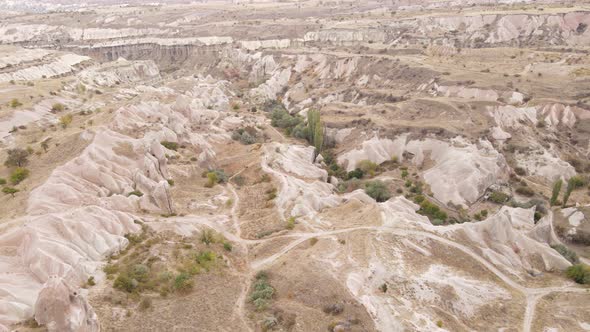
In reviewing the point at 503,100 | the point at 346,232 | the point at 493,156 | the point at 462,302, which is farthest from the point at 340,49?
the point at 462,302

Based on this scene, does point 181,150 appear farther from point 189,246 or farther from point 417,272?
point 417,272

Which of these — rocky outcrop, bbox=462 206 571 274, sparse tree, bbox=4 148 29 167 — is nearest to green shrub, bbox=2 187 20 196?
sparse tree, bbox=4 148 29 167

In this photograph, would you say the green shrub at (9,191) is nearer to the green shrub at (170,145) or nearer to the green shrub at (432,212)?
the green shrub at (170,145)

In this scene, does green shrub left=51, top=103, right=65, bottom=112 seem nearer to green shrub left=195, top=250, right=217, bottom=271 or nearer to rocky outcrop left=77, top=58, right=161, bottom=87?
rocky outcrop left=77, top=58, right=161, bottom=87

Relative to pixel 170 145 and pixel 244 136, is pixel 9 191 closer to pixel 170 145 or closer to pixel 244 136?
pixel 170 145

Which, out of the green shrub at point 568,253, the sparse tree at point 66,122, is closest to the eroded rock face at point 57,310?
the sparse tree at point 66,122

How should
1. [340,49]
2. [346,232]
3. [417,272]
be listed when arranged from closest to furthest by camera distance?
[417,272]
[346,232]
[340,49]

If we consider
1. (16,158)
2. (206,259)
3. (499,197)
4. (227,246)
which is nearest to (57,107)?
(16,158)
